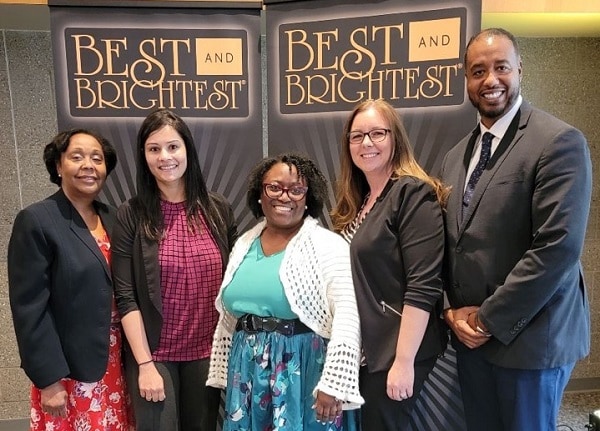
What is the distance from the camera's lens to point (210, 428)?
191 centimetres

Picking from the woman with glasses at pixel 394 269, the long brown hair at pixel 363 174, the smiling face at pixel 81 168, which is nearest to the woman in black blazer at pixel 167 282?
the smiling face at pixel 81 168

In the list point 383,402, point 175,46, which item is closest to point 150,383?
point 383,402

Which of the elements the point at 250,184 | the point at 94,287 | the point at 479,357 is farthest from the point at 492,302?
the point at 94,287

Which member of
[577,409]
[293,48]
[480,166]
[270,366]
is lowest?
[577,409]

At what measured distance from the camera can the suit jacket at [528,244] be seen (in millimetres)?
1382

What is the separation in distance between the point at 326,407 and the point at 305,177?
2.49 ft

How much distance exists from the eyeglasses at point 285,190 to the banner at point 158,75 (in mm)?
745

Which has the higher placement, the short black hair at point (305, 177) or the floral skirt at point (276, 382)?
the short black hair at point (305, 177)

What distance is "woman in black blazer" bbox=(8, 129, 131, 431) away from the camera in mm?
1714

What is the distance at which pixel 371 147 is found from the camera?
1.70 metres

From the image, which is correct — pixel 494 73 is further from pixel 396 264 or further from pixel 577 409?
pixel 577 409

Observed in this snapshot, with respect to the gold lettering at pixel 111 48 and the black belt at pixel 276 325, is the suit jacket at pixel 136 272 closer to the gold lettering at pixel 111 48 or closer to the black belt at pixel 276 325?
the black belt at pixel 276 325

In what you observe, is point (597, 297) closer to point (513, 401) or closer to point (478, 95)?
point (513, 401)

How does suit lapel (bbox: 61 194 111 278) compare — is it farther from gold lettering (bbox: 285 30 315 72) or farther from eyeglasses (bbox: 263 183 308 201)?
gold lettering (bbox: 285 30 315 72)
